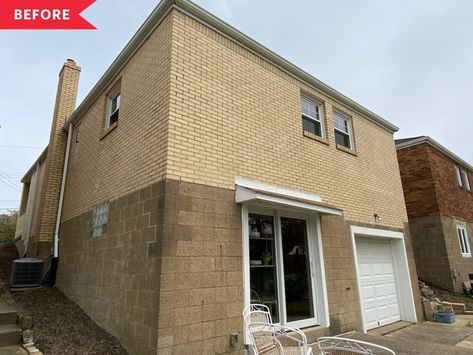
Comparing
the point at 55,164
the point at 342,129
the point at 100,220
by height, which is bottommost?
the point at 100,220

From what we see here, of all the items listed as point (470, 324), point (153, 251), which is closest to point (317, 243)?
point (153, 251)

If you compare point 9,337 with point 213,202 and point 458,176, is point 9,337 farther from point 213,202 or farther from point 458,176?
point 458,176

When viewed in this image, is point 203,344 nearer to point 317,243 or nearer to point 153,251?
point 153,251

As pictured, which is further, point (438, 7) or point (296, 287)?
point (438, 7)

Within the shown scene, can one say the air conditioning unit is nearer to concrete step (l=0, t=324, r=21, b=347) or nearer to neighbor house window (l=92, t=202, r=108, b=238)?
neighbor house window (l=92, t=202, r=108, b=238)

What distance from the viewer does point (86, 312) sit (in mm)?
6383

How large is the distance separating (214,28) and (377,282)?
7928 millimetres

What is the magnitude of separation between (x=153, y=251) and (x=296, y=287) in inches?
130

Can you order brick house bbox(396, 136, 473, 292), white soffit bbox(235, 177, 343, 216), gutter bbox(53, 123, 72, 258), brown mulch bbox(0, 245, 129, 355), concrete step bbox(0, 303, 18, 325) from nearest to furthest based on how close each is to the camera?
brown mulch bbox(0, 245, 129, 355)
white soffit bbox(235, 177, 343, 216)
concrete step bbox(0, 303, 18, 325)
gutter bbox(53, 123, 72, 258)
brick house bbox(396, 136, 473, 292)

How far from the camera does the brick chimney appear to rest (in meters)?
9.17

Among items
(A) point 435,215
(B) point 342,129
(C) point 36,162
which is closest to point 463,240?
(A) point 435,215

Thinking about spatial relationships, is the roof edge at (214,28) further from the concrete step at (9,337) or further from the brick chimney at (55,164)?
the concrete step at (9,337)

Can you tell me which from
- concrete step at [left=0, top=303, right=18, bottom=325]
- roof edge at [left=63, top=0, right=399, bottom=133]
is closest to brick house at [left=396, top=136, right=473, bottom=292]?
roof edge at [left=63, top=0, right=399, bottom=133]

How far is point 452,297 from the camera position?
12.0m
